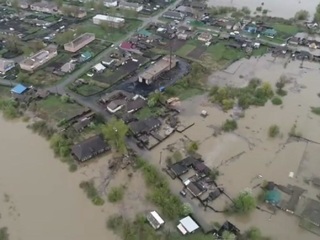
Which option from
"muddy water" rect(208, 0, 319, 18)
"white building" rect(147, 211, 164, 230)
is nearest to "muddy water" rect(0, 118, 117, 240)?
"white building" rect(147, 211, 164, 230)

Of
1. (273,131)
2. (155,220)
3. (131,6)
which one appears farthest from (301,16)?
(155,220)

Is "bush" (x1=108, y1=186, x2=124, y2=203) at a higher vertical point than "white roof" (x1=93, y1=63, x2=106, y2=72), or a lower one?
lower

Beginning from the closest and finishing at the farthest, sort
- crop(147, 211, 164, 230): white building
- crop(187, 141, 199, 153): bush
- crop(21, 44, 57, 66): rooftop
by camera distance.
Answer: crop(147, 211, 164, 230): white building, crop(187, 141, 199, 153): bush, crop(21, 44, 57, 66): rooftop

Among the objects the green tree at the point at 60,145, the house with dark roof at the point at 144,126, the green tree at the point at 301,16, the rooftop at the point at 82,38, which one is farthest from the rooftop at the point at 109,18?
the green tree at the point at 301,16

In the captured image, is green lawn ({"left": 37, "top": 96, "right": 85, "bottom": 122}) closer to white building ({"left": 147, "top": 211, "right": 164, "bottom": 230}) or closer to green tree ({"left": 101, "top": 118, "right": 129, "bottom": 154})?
green tree ({"left": 101, "top": 118, "right": 129, "bottom": 154})

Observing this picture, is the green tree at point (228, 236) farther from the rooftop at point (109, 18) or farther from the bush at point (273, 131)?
the rooftop at point (109, 18)

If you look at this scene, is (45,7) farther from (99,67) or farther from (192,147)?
(192,147)
